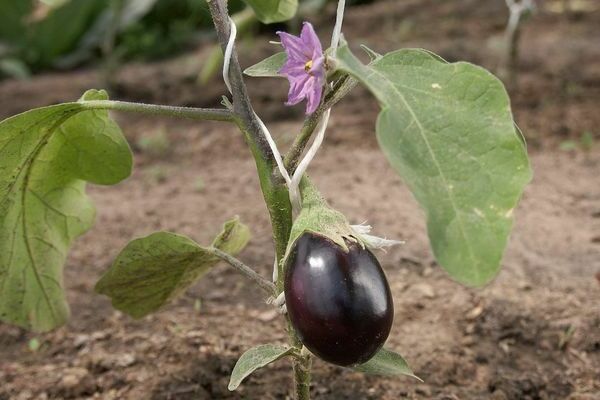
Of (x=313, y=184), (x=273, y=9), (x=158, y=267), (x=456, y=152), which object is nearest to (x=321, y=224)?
(x=313, y=184)

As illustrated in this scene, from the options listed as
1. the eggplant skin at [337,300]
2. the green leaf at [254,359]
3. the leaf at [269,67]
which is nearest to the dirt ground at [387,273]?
the green leaf at [254,359]

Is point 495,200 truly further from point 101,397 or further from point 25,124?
point 101,397

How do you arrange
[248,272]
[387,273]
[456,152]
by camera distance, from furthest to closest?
[387,273] < [248,272] < [456,152]

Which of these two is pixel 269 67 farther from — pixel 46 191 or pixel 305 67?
pixel 46 191

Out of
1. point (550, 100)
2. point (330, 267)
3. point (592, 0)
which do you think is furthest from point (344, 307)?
point (592, 0)

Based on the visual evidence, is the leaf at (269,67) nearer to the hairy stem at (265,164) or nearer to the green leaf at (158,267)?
the hairy stem at (265,164)

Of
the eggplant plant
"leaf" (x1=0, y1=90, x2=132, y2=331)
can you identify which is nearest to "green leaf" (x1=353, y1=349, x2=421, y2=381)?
the eggplant plant
